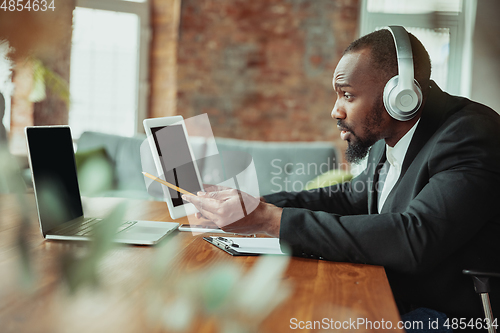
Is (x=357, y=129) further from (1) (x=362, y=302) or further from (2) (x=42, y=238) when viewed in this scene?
(2) (x=42, y=238)

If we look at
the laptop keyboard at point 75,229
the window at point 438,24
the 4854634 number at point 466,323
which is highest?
the window at point 438,24

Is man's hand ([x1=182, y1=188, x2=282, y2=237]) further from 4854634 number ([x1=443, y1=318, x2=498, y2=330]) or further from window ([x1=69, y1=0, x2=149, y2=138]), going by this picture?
window ([x1=69, y1=0, x2=149, y2=138])

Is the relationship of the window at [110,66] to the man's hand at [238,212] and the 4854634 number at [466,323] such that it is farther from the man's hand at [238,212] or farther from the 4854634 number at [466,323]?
the 4854634 number at [466,323]

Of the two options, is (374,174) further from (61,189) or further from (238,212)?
(61,189)

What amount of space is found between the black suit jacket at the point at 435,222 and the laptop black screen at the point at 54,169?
1.76ft

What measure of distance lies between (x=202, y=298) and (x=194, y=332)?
12 cm

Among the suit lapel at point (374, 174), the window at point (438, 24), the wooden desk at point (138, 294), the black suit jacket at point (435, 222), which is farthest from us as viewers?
the window at point (438, 24)

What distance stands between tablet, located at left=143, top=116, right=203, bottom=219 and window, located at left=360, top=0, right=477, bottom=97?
3.29m

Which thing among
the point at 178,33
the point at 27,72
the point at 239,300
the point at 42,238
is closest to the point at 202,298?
the point at 239,300

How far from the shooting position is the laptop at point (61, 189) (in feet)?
2.98

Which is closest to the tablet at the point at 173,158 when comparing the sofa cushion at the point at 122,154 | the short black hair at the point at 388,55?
the short black hair at the point at 388,55

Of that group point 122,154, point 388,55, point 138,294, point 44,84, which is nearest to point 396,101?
point 388,55

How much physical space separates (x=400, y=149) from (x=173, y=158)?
2.19 feet

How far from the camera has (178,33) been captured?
399 centimetres
